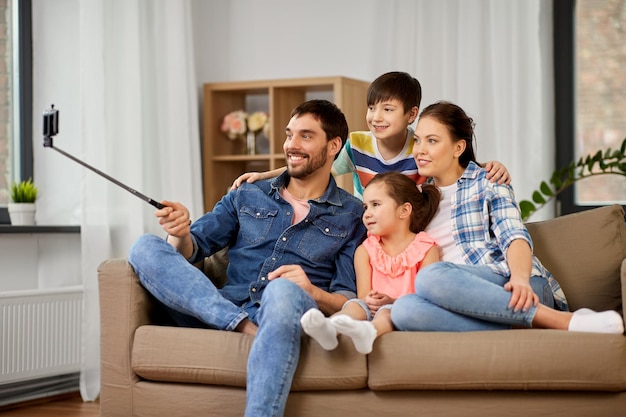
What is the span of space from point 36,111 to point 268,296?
2.37 meters

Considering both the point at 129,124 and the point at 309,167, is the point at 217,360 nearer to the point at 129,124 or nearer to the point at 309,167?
the point at 309,167

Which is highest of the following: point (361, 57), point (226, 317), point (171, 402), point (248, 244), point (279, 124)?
point (361, 57)

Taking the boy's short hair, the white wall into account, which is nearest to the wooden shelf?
the white wall

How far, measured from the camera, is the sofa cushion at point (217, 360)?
2367 millimetres

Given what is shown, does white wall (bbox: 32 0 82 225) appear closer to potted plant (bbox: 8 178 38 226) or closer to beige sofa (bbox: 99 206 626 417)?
potted plant (bbox: 8 178 38 226)

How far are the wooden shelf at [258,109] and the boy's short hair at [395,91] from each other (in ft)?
4.54

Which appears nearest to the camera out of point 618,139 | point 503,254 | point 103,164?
point 503,254

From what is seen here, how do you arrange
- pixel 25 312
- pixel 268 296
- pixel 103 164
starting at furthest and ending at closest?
pixel 103 164, pixel 25 312, pixel 268 296

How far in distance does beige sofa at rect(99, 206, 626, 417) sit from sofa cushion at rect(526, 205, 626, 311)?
2 centimetres

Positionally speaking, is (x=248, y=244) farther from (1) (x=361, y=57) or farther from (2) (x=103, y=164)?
(1) (x=361, y=57)

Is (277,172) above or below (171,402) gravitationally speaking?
above

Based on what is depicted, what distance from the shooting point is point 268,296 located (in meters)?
2.38

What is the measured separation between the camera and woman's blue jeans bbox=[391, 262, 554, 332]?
94.2 inches

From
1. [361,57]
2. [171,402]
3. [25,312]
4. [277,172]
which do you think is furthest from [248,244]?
[361,57]
